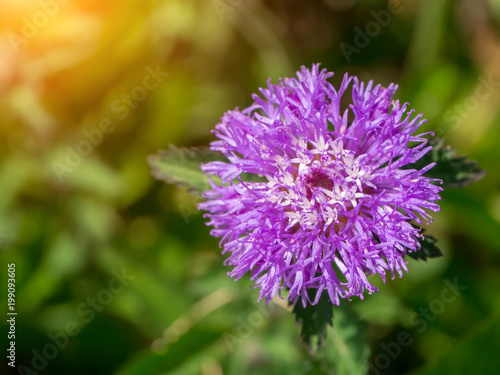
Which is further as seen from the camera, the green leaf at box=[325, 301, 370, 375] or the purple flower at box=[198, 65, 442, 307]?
the green leaf at box=[325, 301, 370, 375]

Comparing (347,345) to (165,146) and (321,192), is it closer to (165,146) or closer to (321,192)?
(321,192)

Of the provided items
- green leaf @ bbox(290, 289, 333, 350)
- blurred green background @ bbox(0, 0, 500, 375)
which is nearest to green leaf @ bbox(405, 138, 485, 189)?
green leaf @ bbox(290, 289, 333, 350)

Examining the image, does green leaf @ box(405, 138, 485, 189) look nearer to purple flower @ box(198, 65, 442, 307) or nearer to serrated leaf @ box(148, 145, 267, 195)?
purple flower @ box(198, 65, 442, 307)

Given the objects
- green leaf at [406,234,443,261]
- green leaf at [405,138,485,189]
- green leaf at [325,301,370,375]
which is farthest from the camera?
green leaf at [325,301,370,375]

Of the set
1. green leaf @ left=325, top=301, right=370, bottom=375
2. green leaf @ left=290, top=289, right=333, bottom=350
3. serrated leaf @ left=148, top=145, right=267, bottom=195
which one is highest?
serrated leaf @ left=148, top=145, right=267, bottom=195

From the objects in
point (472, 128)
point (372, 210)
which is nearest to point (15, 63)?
point (372, 210)

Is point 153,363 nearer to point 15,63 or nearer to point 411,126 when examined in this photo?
point 411,126

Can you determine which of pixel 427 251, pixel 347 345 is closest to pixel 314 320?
pixel 347 345
